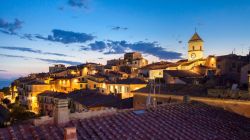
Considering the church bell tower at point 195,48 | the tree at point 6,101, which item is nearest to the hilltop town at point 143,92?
the church bell tower at point 195,48

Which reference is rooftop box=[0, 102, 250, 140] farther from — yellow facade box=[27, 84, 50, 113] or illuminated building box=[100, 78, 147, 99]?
yellow facade box=[27, 84, 50, 113]

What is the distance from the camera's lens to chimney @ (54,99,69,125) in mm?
8672

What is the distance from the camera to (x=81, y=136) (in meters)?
8.23

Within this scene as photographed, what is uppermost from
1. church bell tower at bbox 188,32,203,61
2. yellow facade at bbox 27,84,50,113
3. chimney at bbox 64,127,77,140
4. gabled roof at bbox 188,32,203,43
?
gabled roof at bbox 188,32,203,43

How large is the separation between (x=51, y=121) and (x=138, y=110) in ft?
13.7

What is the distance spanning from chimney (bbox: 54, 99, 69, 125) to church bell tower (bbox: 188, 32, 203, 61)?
73.1 metres

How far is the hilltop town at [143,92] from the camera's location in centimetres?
1086

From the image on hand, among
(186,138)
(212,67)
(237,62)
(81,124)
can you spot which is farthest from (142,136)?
(212,67)

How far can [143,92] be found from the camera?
29.0 metres

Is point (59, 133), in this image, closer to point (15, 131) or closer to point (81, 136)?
point (81, 136)

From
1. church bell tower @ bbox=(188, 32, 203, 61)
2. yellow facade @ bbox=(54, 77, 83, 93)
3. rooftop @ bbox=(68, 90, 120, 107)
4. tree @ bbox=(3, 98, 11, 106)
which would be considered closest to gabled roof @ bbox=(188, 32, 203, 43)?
church bell tower @ bbox=(188, 32, 203, 61)

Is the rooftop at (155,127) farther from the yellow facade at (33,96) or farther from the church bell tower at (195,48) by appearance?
the church bell tower at (195,48)

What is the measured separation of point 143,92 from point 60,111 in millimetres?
20707

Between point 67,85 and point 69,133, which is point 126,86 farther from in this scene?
point 69,133
